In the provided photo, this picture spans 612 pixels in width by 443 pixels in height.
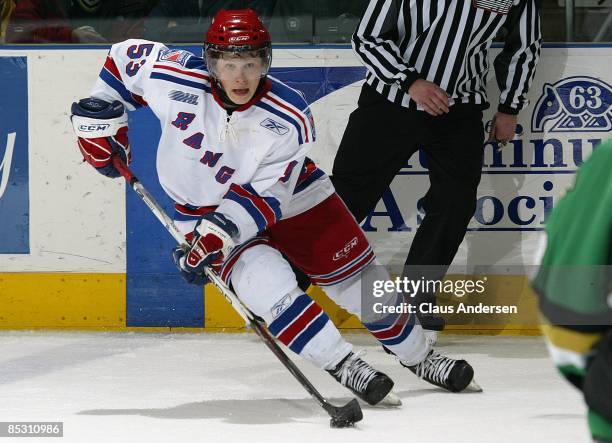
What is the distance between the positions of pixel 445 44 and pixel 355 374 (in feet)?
3.93

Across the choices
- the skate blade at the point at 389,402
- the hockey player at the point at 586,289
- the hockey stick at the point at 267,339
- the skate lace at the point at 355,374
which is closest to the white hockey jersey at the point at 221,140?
the hockey stick at the point at 267,339

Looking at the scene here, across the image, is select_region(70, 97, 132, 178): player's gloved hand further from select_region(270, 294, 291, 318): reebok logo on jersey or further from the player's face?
select_region(270, 294, 291, 318): reebok logo on jersey

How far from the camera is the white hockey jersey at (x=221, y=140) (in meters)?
2.60

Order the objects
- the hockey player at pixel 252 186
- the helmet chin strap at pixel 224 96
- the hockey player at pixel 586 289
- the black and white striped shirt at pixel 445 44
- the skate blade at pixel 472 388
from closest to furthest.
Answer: the hockey player at pixel 586 289 < the hockey player at pixel 252 186 < the helmet chin strap at pixel 224 96 < the skate blade at pixel 472 388 < the black and white striped shirt at pixel 445 44

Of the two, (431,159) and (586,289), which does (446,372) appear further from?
(586,289)

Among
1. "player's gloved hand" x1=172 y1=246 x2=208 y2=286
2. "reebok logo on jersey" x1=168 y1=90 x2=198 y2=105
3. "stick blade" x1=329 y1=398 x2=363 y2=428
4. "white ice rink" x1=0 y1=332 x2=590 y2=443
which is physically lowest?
"white ice rink" x1=0 y1=332 x2=590 y2=443

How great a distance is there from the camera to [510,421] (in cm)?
254

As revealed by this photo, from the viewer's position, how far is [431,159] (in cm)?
344

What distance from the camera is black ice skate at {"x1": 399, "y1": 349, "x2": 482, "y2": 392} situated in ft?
9.27

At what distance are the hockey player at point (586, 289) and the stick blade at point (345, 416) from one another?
4.99ft

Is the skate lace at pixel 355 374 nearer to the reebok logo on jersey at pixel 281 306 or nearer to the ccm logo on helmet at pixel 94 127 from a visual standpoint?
the reebok logo on jersey at pixel 281 306

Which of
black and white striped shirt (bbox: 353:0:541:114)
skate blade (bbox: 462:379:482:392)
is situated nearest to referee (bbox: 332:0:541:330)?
black and white striped shirt (bbox: 353:0:541:114)

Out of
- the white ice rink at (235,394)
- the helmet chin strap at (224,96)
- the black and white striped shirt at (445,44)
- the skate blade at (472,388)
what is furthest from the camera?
the black and white striped shirt at (445,44)

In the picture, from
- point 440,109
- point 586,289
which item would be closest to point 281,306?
point 440,109
